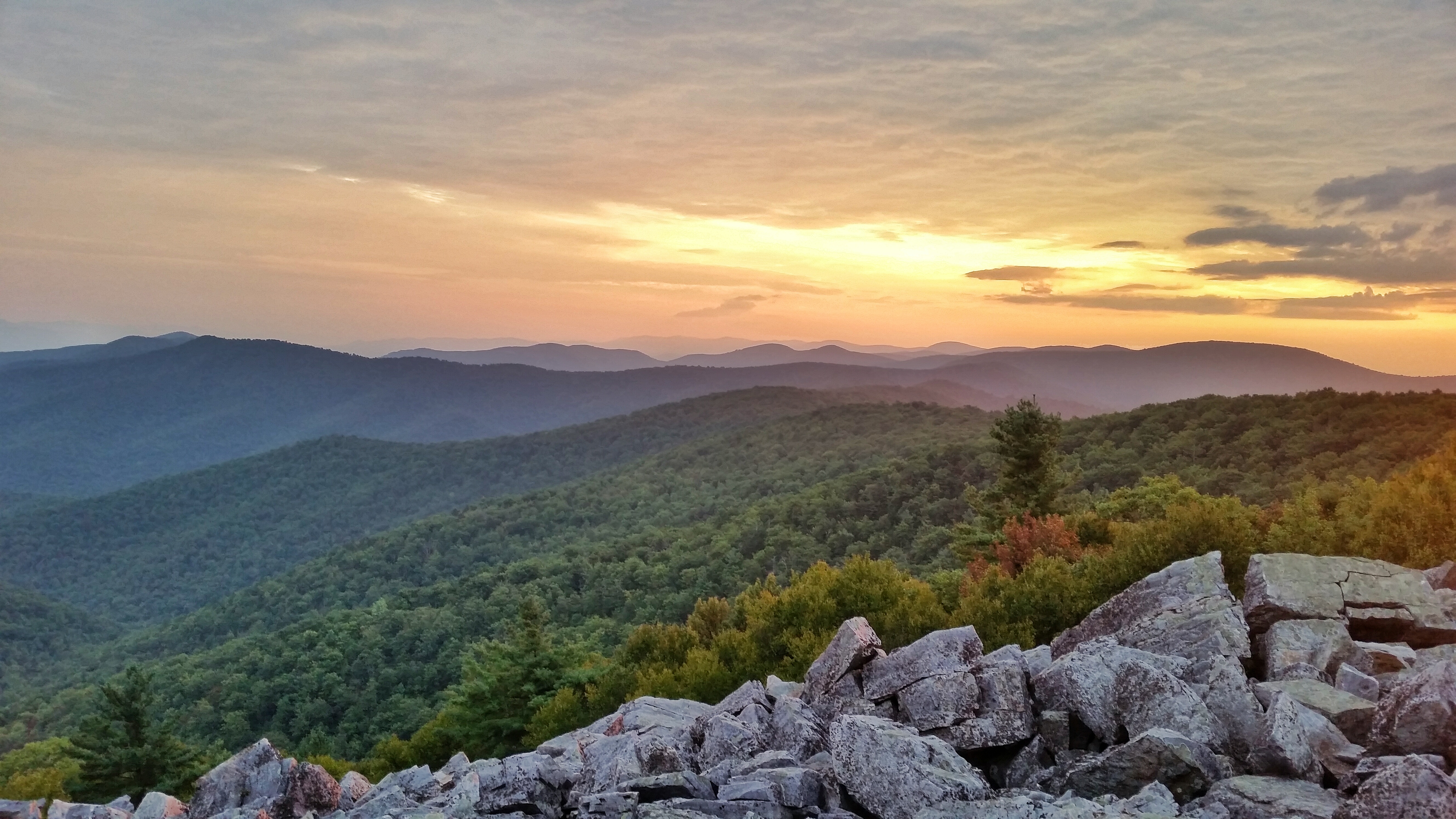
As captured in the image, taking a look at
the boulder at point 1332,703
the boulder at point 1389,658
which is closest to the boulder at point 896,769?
the boulder at point 1332,703

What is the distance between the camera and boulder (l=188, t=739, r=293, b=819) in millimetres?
21234

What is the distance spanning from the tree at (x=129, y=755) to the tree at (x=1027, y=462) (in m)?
40.1

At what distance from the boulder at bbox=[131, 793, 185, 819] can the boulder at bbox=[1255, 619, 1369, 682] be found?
20.4 meters

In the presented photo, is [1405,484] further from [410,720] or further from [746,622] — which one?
[410,720]

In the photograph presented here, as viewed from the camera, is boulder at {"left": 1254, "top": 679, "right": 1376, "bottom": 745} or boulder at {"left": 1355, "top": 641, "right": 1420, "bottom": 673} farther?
boulder at {"left": 1355, "top": 641, "right": 1420, "bottom": 673}

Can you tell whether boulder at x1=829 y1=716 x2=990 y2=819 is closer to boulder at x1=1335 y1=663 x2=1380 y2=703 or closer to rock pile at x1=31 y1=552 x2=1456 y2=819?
rock pile at x1=31 y1=552 x2=1456 y2=819

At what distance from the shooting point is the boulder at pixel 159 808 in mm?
21312

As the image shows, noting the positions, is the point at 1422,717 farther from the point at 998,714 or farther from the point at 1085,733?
the point at 998,714

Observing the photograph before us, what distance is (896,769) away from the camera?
520 inches

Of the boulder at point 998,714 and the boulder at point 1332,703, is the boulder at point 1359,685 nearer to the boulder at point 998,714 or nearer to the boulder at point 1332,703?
the boulder at point 1332,703

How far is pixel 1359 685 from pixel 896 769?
760cm

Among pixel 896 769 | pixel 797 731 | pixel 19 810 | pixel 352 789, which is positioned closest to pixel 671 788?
pixel 797 731

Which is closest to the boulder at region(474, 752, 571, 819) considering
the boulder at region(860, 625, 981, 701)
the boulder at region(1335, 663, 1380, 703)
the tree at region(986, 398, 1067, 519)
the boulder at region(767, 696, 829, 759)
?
the boulder at region(767, 696, 829, 759)

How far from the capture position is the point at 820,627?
96.4 ft
